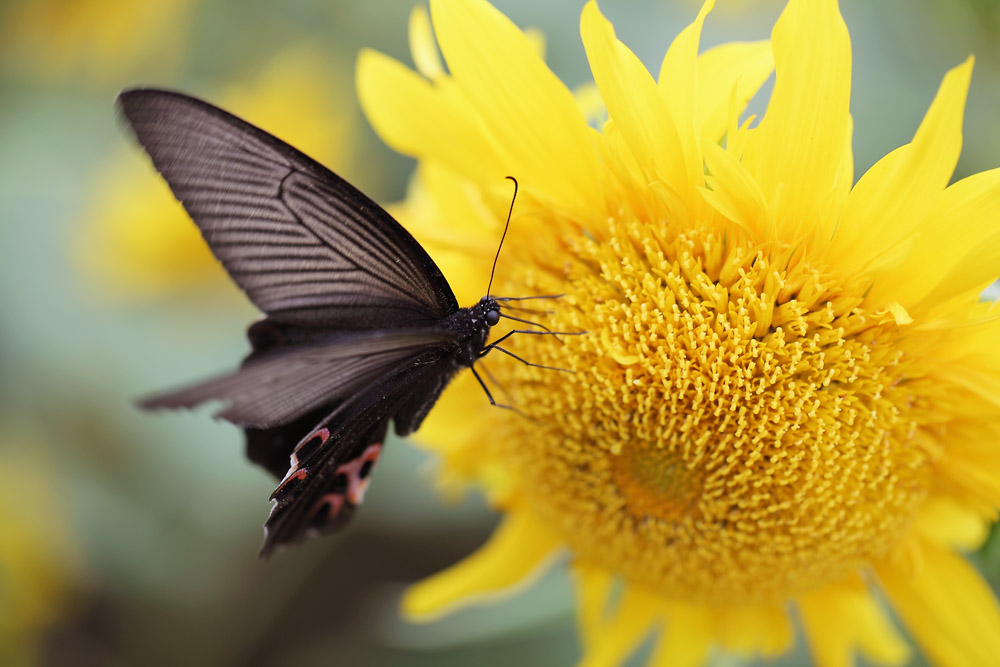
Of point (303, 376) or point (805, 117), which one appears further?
point (303, 376)

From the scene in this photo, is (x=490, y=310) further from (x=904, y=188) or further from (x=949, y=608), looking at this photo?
(x=949, y=608)

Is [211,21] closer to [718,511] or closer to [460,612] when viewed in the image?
[460,612]

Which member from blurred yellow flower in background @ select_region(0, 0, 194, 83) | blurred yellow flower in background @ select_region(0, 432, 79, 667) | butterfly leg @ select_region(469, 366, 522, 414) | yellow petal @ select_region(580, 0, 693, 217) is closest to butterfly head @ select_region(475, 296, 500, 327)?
butterfly leg @ select_region(469, 366, 522, 414)

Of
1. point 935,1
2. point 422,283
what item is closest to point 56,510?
point 422,283

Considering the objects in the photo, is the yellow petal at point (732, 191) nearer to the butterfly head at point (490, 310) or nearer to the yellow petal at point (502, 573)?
the butterfly head at point (490, 310)

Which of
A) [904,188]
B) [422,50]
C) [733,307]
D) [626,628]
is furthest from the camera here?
[626,628]

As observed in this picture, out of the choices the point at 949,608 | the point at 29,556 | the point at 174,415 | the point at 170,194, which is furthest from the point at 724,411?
the point at 29,556
